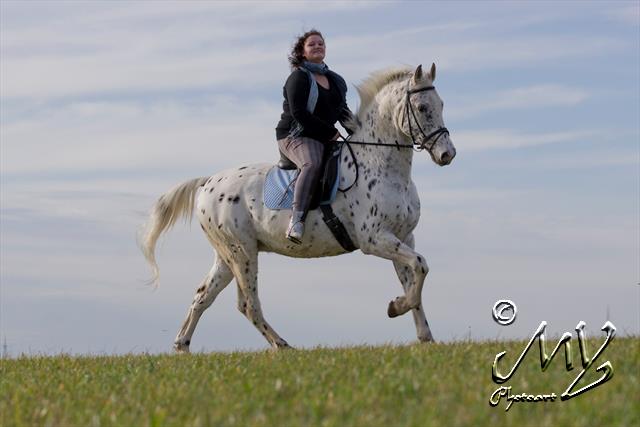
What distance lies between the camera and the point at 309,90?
44.5ft

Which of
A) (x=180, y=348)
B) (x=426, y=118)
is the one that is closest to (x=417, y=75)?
(x=426, y=118)

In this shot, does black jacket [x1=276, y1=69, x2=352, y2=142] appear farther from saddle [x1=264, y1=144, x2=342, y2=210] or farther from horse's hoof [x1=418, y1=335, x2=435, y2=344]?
horse's hoof [x1=418, y1=335, x2=435, y2=344]

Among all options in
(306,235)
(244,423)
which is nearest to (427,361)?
(244,423)

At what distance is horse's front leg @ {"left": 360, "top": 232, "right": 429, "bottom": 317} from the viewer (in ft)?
41.3

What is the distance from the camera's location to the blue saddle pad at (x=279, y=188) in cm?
1397

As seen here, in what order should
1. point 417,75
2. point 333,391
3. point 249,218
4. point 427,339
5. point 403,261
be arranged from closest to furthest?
point 333,391 < point 403,261 < point 417,75 < point 427,339 < point 249,218

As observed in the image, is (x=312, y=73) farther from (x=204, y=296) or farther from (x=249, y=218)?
(x=204, y=296)

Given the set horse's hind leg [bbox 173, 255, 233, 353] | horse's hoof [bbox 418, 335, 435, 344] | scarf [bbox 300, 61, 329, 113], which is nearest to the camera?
horse's hoof [bbox 418, 335, 435, 344]

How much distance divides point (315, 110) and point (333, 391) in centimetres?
563

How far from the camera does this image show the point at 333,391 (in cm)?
894

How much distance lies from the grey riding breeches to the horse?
0.30 metres

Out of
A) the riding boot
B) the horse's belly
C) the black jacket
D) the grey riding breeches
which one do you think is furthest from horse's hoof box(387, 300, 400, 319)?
the black jacket

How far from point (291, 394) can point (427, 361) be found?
1.86 meters

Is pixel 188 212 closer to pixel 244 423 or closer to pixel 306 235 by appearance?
pixel 306 235
